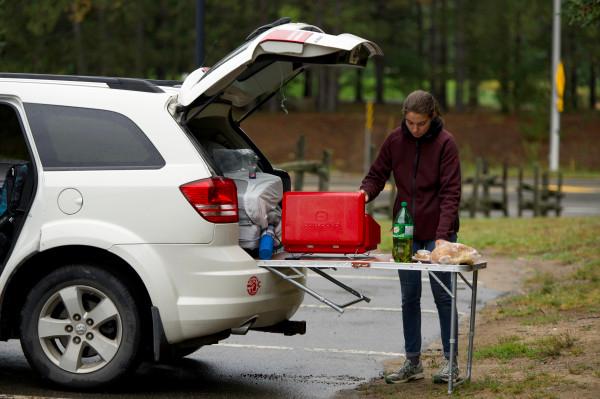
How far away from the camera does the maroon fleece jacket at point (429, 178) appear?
793 cm

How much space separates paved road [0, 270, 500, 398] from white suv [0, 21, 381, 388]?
34 centimetres

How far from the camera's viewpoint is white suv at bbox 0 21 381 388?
7.48 meters

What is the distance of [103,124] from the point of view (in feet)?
25.5

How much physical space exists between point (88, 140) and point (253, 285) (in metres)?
1.31

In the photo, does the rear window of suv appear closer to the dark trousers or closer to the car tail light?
the car tail light

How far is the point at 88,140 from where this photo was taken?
777 cm

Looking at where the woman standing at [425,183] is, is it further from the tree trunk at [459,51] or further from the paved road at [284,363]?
the tree trunk at [459,51]

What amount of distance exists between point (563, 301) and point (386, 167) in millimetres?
4027

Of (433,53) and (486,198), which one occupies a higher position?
(433,53)

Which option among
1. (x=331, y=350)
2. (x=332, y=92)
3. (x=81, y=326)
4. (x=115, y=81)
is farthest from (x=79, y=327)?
(x=332, y=92)

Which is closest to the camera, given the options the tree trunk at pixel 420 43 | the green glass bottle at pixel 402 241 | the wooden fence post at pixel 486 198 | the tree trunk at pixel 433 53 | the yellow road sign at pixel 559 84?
the green glass bottle at pixel 402 241

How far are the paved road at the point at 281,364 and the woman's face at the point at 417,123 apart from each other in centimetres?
167

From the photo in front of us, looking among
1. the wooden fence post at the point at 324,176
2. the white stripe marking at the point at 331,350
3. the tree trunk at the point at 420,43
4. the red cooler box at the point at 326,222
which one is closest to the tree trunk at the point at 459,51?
the tree trunk at the point at 420,43

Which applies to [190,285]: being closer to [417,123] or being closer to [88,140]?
[88,140]
